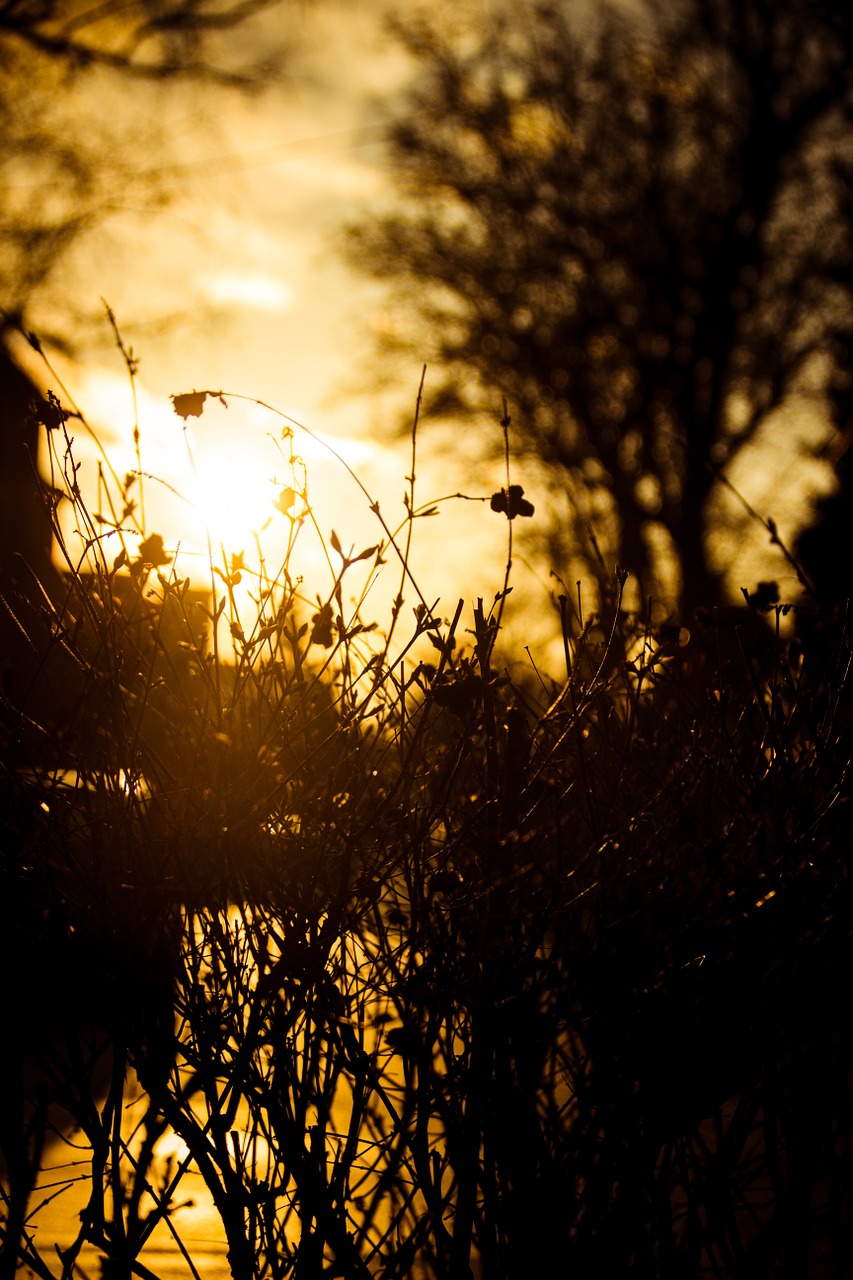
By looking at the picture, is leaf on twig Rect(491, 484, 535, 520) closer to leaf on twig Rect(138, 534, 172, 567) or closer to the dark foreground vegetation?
the dark foreground vegetation

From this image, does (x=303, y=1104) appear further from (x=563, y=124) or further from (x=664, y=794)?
(x=563, y=124)

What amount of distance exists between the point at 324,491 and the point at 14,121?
45.9ft

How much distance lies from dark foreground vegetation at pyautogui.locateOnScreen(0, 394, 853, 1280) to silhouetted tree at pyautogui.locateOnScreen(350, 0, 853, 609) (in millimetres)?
15196

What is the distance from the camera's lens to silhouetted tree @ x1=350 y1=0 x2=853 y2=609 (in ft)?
59.3

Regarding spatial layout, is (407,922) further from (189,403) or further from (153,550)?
(189,403)

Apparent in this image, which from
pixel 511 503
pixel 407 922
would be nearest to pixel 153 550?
pixel 511 503

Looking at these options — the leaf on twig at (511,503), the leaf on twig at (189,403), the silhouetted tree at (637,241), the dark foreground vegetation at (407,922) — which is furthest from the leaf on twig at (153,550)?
the silhouetted tree at (637,241)

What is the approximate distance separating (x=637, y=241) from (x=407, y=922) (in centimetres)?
1802

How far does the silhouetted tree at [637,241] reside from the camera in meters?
18.1

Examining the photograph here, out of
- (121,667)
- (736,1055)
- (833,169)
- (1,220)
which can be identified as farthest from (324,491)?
(833,169)

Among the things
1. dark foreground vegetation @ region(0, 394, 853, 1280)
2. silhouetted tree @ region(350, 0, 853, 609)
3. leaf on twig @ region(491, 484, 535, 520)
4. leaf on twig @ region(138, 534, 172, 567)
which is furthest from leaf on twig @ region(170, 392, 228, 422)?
silhouetted tree @ region(350, 0, 853, 609)

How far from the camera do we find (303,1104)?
8.54 ft

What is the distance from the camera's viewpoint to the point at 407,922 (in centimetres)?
272

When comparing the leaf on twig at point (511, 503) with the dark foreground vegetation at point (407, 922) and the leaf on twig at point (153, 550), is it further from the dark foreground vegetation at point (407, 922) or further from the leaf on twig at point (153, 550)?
the leaf on twig at point (153, 550)
